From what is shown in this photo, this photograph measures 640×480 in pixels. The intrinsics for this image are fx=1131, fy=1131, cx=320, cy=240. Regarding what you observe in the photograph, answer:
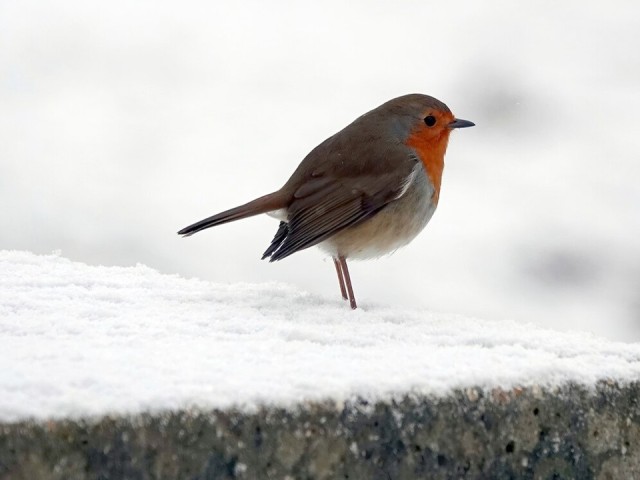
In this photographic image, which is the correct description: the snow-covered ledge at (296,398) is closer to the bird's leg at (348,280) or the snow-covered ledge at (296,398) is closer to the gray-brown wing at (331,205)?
the bird's leg at (348,280)

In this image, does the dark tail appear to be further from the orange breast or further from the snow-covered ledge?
the snow-covered ledge

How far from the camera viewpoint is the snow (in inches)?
70.9

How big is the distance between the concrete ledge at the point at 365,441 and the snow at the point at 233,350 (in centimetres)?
3

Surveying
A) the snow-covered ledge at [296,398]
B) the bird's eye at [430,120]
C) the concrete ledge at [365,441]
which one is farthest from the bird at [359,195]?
the concrete ledge at [365,441]

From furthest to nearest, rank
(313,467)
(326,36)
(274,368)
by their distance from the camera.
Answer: (326,36), (274,368), (313,467)

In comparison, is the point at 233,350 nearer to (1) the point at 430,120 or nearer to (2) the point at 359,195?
(2) the point at 359,195

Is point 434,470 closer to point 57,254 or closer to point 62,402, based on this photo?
point 62,402

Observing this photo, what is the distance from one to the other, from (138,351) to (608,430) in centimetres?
88

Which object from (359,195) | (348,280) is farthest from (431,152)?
(348,280)

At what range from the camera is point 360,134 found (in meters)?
3.62

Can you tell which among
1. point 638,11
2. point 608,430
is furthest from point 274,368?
point 638,11

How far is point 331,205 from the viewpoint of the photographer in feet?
11.1

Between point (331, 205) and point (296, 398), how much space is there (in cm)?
158

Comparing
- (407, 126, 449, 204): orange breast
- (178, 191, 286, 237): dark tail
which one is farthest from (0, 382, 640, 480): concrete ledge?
(407, 126, 449, 204): orange breast
